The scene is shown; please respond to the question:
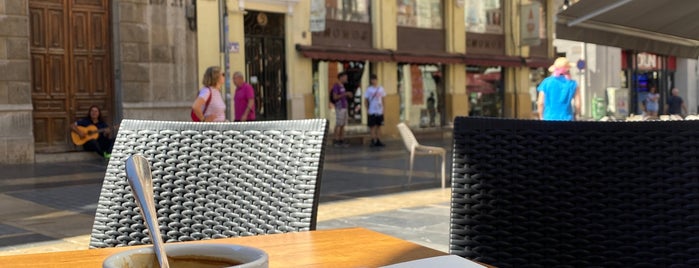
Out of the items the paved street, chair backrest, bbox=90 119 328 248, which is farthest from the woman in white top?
chair backrest, bbox=90 119 328 248

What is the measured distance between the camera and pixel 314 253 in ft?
5.04

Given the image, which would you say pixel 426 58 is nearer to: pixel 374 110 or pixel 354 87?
pixel 354 87

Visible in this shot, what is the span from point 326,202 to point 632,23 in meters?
3.72

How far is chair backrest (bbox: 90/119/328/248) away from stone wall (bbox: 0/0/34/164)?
13313mm

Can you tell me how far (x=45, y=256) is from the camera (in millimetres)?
1498

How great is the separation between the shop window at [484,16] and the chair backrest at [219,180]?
78.8 ft

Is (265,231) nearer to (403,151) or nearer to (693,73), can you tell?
(403,151)

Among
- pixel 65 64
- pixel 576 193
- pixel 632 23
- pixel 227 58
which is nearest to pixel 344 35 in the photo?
pixel 227 58

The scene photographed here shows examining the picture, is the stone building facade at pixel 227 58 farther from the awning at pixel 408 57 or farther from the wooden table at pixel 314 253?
the wooden table at pixel 314 253

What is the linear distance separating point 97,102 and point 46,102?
3.41 feet

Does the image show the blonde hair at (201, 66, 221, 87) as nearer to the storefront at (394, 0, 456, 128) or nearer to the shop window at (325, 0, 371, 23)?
the shop window at (325, 0, 371, 23)

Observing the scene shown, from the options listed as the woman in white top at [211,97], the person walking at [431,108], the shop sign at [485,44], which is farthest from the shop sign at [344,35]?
the woman in white top at [211,97]

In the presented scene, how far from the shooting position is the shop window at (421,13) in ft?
77.5

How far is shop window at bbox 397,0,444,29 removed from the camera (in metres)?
23.6
